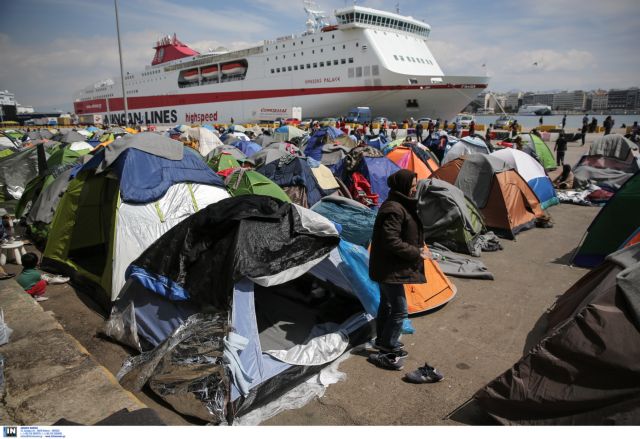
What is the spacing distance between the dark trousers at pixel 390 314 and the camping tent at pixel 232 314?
313mm

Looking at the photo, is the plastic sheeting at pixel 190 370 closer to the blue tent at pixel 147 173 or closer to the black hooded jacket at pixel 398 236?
the black hooded jacket at pixel 398 236

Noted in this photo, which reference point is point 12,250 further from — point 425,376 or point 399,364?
point 425,376

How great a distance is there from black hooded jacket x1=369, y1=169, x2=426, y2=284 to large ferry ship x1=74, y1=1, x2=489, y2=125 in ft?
97.7

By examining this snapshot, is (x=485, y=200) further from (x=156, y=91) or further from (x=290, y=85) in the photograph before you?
(x=156, y=91)

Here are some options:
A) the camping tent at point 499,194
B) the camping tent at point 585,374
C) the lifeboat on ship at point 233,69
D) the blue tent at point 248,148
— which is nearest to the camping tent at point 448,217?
the camping tent at point 499,194

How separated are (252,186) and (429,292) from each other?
3.42 metres

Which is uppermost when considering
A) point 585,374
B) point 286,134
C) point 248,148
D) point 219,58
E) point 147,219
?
point 219,58

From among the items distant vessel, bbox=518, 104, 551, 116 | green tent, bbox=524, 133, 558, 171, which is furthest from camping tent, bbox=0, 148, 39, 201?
distant vessel, bbox=518, 104, 551, 116

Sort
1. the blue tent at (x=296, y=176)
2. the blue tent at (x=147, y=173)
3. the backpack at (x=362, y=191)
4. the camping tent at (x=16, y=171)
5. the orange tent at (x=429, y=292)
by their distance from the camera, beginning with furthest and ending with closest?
1. the camping tent at (x=16, y=171)
2. the backpack at (x=362, y=191)
3. the blue tent at (x=296, y=176)
4. the blue tent at (x=147, y=173)
5. the orange tent at (x=429, y=292)

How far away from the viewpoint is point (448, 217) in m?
6.42

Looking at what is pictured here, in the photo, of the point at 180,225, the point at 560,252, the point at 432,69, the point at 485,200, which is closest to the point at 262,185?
the point at 180,225

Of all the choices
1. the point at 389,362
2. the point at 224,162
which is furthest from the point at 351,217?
the point at 224,162

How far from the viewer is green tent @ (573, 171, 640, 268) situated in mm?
5457

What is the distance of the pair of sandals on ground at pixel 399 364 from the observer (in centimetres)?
322
